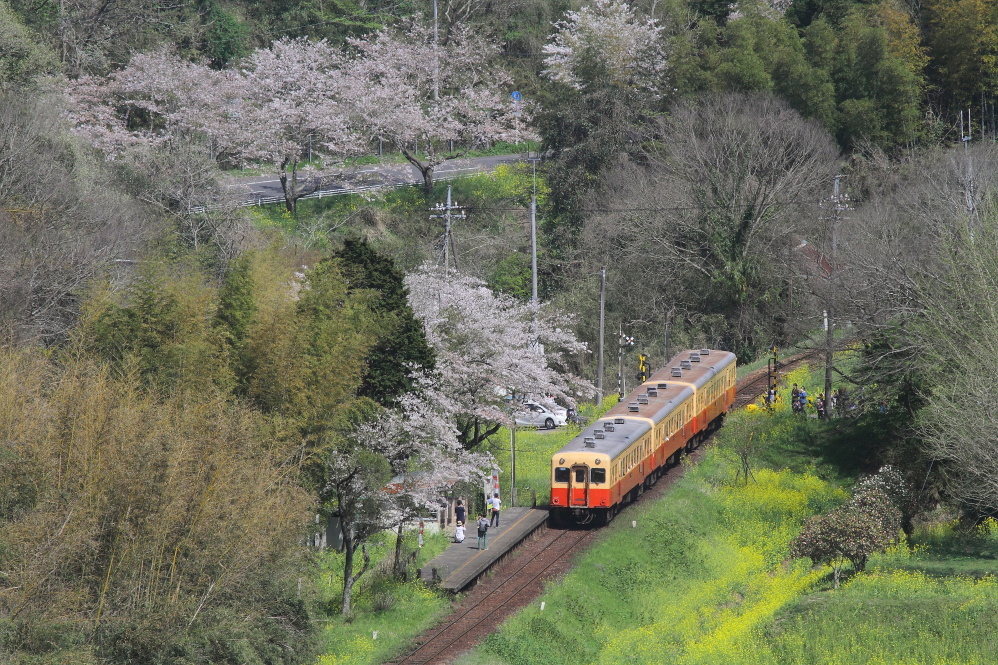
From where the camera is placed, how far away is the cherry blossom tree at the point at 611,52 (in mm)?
55375

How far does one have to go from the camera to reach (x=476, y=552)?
27859 mm

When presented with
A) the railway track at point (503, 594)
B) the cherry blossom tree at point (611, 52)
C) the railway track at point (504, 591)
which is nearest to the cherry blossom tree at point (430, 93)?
the cherry blossom tree at point (611, 52)

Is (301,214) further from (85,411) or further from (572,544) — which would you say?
(85,411)

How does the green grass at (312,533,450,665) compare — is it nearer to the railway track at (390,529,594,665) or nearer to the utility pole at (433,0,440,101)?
the railway track at (390,529,594,665)

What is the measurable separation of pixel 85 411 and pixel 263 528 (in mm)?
3364

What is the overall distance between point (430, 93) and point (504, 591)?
128 ft

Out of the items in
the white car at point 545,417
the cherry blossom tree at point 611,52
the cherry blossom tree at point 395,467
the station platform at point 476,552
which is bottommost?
the white car at point 545,417

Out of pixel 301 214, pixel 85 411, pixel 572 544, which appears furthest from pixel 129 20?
pixel 85 411

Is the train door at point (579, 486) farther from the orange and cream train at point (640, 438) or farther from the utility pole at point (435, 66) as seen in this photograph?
the utility pole at point (435, 66)

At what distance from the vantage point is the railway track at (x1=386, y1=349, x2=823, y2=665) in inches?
890

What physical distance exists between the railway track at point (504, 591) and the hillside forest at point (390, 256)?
1986 mm

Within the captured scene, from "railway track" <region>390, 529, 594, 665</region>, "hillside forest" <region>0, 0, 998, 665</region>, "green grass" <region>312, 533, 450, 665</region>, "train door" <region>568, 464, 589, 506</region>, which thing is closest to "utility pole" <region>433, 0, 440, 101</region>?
"hillside forest" <region>0, 0, 998, 665</region>

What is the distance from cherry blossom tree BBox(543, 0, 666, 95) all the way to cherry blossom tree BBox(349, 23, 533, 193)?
3759 millimetres

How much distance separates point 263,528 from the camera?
20141 millimetres
